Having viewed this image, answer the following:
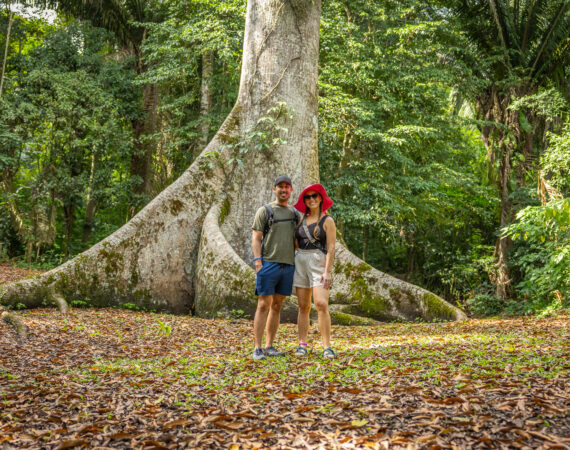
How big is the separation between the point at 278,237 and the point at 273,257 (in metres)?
0.22

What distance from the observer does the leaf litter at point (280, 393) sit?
2.79 meters

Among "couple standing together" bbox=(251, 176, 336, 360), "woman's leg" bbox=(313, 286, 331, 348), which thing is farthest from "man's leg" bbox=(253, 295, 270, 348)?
"woman's leg" bbox=(313, 286, 331, 348)

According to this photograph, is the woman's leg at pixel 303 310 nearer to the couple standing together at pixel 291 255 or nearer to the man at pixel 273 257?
the couple standing together at pixel 291 255

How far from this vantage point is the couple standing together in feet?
16.5

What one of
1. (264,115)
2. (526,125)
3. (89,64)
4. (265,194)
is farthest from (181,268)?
(526,125)

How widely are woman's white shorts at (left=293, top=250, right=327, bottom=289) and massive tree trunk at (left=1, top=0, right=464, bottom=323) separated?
245cm

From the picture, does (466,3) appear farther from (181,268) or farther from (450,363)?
(450,363)

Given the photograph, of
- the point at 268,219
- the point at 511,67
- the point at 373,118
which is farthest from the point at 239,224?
the point at 511,67

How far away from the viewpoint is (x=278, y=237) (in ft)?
16.8

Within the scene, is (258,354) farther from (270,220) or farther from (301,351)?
(270,220)

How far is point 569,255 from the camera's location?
9.25 meters

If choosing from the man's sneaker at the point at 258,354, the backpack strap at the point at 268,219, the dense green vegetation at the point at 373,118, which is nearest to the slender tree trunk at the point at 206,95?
the dense green vegetation at the point at 373,118

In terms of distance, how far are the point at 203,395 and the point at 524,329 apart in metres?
5.06

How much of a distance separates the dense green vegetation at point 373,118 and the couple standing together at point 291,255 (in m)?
6.96
